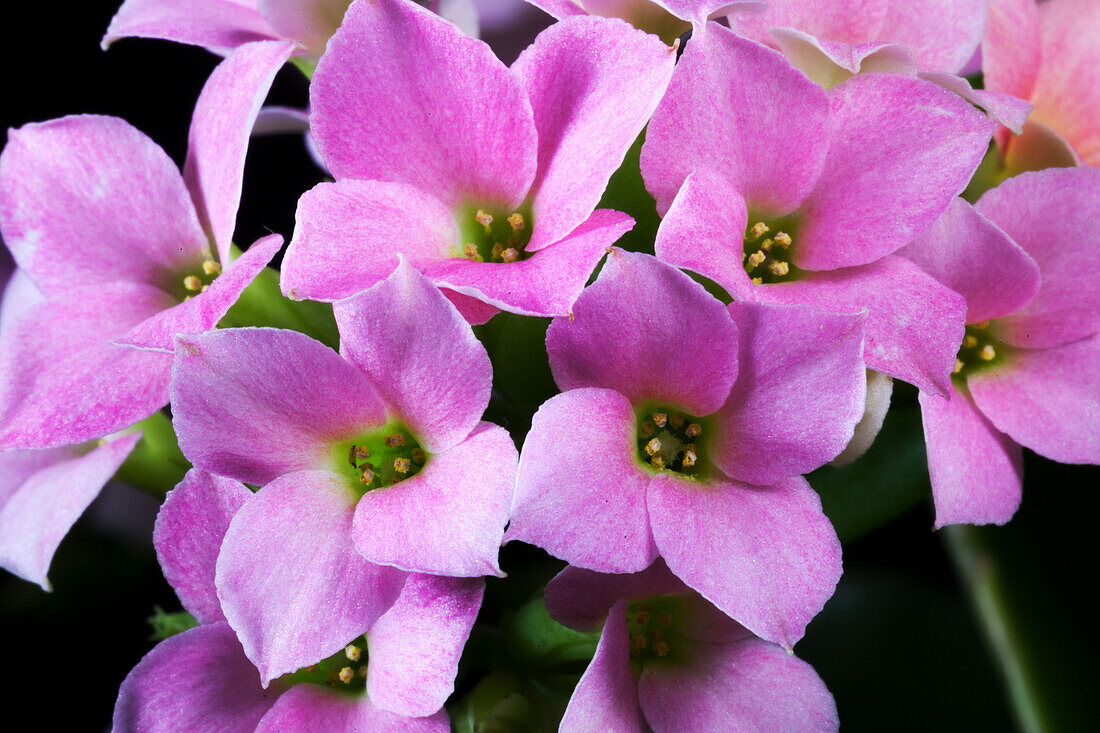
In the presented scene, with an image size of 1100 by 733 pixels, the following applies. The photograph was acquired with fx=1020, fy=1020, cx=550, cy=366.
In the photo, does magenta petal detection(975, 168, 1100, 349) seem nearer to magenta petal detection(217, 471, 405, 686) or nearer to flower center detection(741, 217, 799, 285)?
flower center detection(741, 217, 799, 285)

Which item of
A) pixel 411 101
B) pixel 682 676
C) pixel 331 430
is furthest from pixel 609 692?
pixel 411 101

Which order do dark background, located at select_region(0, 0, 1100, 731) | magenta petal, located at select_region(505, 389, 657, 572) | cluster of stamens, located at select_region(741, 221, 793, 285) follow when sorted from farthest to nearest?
dark background, located at select_region(0, 0, 1100, 731) → cluster of stamens, located at select_region(741, 221, 793, 285) → magenta petal, located at select_region(505, 389, 657, 572)

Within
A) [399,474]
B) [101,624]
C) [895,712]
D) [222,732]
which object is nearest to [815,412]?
[399,474]

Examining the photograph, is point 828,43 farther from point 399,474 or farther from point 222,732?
point 222,732

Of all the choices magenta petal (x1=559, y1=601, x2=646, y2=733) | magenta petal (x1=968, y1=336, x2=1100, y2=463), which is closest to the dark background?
magenta petal (x1=968, y1=336, x2=1100, y2=463)

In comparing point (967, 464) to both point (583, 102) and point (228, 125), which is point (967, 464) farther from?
point (228, 125)

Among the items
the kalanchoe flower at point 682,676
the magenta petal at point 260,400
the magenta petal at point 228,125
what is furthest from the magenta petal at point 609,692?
the magenta petal at point 228,125
